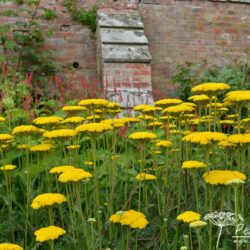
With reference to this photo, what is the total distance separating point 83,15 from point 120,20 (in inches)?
24.0

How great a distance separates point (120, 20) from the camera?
7230mm

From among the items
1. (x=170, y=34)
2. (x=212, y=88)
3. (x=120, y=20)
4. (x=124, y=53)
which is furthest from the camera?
(x=170, y=34)

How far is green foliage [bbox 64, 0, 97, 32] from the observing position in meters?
7.46

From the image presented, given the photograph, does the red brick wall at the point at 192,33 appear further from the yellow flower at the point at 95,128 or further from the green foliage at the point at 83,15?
the yellow flower at the point at 95,128

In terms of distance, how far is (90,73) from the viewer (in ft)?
24.2

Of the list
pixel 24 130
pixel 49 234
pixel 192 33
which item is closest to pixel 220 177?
pixel 49 234

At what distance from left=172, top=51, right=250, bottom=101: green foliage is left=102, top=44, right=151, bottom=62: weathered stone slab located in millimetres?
580

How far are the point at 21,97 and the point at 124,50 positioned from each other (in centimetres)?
192

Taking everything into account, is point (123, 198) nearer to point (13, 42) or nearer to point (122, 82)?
point (122, 82)

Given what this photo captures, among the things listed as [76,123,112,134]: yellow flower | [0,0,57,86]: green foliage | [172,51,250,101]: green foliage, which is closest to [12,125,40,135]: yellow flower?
[76,123,112,134]: yellow flower

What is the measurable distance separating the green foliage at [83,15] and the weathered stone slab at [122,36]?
0.53 meters

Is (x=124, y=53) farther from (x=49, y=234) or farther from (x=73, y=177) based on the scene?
(x=49, y=234)

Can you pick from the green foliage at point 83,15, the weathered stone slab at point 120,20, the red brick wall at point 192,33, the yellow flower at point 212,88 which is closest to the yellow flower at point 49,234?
the yellow flower at point 212,88

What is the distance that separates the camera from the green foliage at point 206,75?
20.8ft
